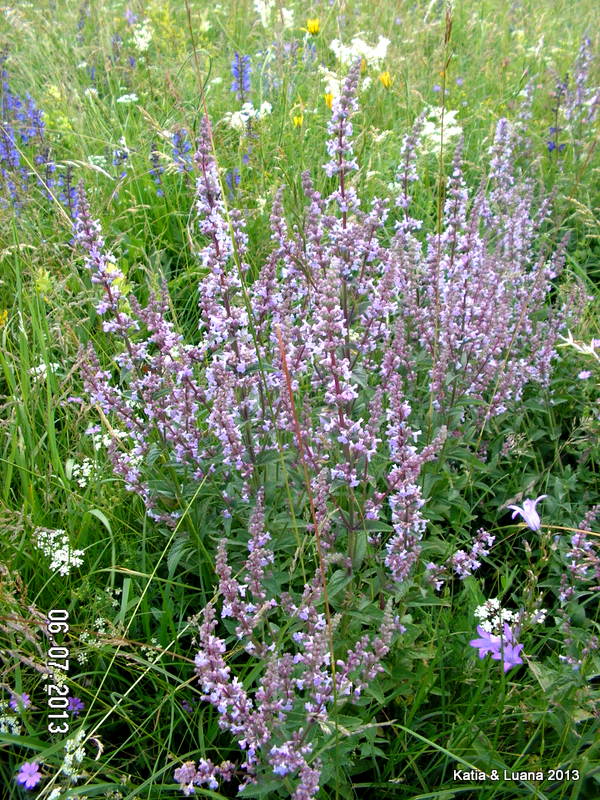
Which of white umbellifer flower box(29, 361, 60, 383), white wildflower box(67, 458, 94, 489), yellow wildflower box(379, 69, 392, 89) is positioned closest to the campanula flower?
yellow wildflower box(379, 69, 392, 89)

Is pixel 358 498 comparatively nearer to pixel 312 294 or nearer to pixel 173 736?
pixel 312 294

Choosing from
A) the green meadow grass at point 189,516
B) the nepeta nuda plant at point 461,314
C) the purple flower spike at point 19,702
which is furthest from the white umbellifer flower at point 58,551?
the nepeta nuda plant at point 461,314

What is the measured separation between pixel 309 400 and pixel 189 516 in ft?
1.95

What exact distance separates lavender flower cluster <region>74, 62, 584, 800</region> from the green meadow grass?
0.15m

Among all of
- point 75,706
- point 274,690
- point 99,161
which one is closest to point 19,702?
point 75,706

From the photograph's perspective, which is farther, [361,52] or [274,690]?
[361,52]

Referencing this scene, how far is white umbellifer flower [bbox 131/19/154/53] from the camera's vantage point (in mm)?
5605

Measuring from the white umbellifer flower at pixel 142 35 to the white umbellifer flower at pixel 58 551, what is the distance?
15.1 feet

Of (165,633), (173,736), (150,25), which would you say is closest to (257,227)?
(165,633)

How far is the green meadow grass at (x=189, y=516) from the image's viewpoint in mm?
2012

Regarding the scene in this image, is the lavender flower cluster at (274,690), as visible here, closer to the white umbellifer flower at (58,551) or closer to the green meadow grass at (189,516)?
the green meadow grass at (189,516)

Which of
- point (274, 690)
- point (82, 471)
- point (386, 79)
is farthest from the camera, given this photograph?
point (386, 79)

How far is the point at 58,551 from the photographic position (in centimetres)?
229

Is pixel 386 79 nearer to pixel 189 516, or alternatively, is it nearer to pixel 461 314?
pixel 461 314
